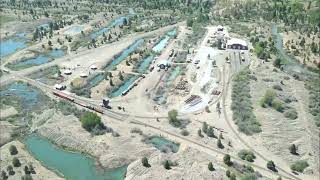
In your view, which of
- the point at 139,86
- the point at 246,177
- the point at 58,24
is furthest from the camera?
the point at 58,24

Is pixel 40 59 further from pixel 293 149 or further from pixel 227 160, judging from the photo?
pixel 293 149

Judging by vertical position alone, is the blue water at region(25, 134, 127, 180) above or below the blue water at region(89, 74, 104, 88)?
below

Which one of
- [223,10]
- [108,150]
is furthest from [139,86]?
[223,10]

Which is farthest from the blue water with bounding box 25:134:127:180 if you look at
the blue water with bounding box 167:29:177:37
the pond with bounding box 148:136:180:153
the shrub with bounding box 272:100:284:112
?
the blue water with bounding box 167:29:177:37

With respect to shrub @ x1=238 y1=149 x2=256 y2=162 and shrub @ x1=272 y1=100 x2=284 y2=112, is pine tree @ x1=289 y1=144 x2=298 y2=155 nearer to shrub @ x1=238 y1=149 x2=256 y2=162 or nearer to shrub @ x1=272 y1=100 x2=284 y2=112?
shrub @ x1=238 y1=149 x2=256 y2=162

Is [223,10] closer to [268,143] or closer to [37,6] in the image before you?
[37,6]

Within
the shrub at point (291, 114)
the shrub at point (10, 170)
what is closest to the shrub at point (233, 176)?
the shrub at point (291, 114)
